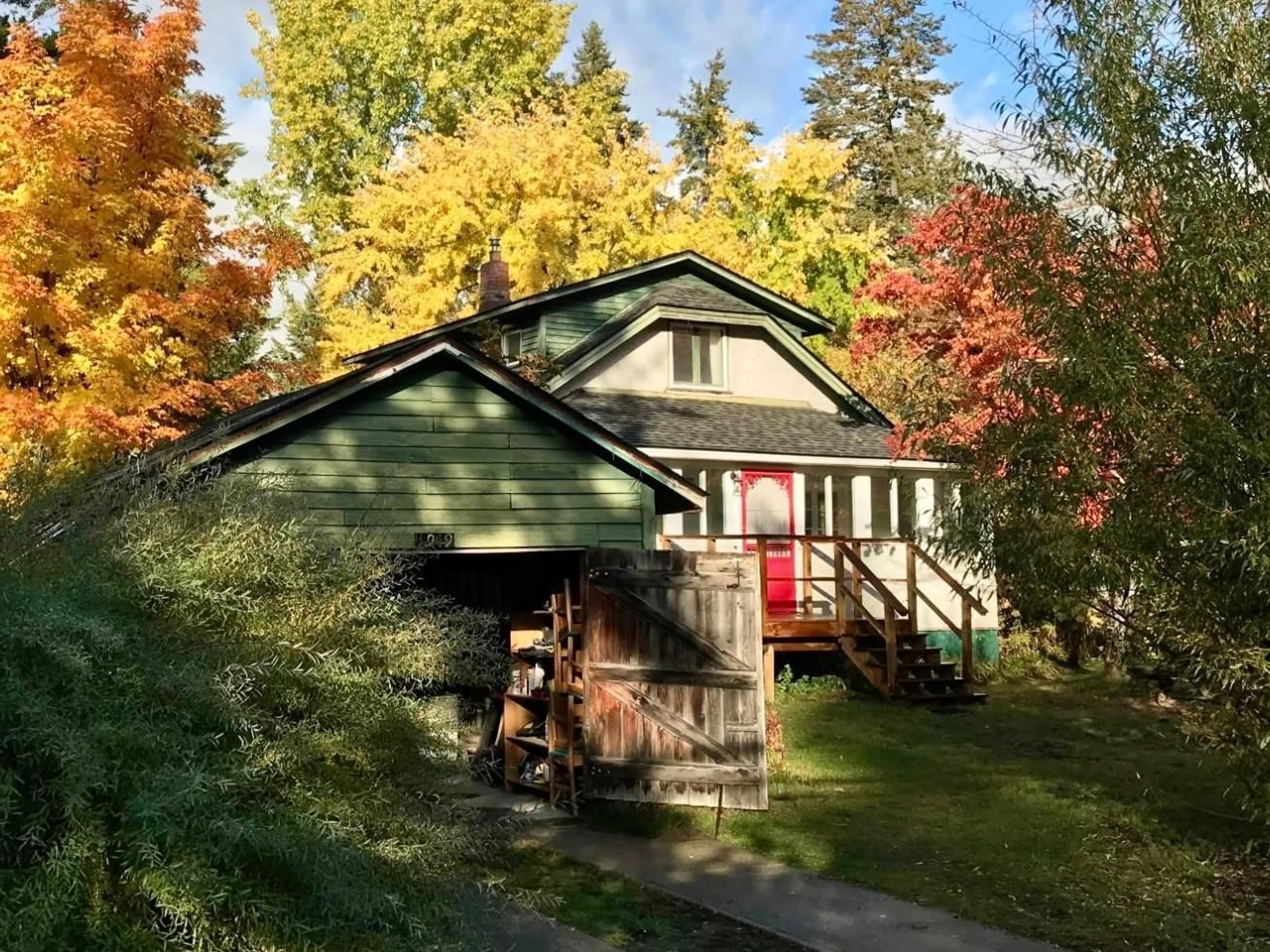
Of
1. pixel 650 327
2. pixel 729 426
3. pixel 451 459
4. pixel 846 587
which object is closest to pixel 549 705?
pixel 451 459

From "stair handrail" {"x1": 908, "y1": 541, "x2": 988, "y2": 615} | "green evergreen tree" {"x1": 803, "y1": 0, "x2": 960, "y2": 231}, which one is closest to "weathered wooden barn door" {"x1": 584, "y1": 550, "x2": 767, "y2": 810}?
"stair handrail" {"x1": 908, "y1": 541, "x2": 988, "y2": 615}

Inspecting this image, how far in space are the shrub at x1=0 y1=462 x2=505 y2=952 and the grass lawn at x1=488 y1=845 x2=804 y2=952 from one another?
111cm

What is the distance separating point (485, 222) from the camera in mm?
26328

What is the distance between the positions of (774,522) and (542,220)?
404 inches

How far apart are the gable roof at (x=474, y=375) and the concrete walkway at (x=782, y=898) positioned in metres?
3.40

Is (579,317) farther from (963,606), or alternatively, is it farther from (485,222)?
(963,606)

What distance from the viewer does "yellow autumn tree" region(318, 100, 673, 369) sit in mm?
26266

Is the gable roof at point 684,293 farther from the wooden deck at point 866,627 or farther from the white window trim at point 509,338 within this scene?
the wooden deck at point 866,627

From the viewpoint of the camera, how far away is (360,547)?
19.7ft

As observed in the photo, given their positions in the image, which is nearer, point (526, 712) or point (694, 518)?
point (526, 712)

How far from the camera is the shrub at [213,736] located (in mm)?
4223

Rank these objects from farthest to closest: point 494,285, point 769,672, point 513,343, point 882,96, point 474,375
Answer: point 882,96
point 513,343
point 494,285
point 769,672
point 474,375

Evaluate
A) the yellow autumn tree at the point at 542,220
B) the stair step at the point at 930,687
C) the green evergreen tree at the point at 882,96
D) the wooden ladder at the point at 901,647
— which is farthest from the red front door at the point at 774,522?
the green evergreen tree at the point at 882,96

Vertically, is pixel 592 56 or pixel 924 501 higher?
pixel 592 56
